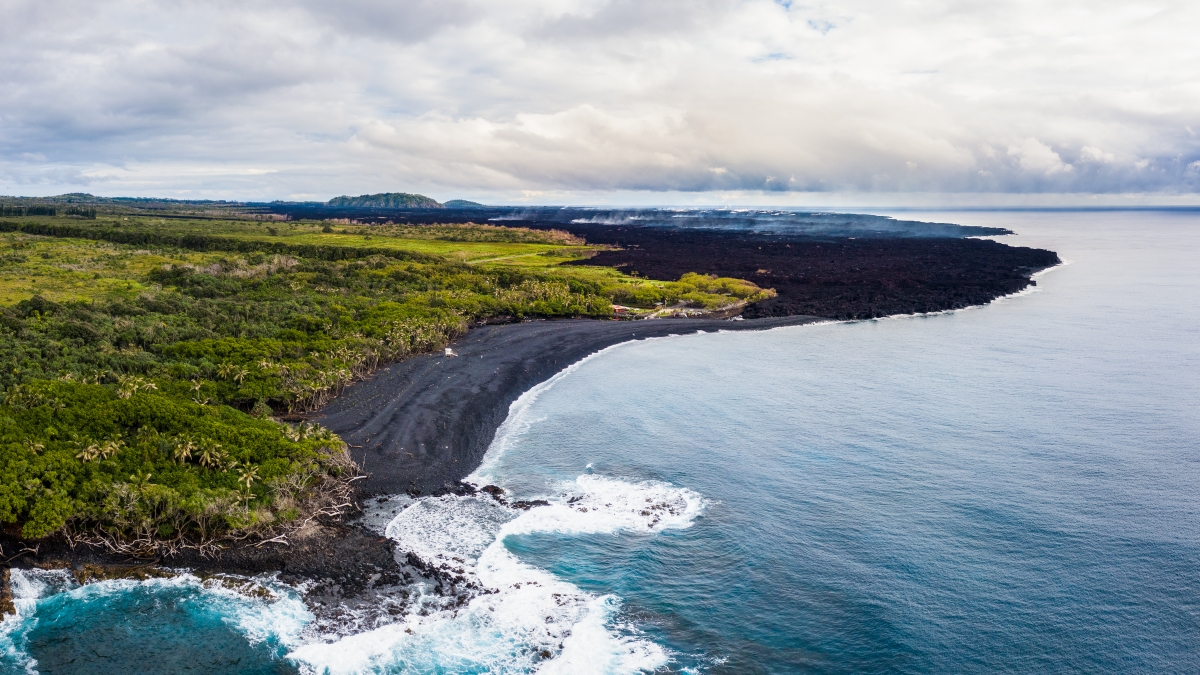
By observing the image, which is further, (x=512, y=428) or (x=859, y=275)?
(x=859, y=275)

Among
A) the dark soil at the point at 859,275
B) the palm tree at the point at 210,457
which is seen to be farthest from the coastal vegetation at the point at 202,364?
the dark soil at the point at 859,275

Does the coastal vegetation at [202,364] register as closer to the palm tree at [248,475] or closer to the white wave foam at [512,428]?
the palm tree at [248,475]

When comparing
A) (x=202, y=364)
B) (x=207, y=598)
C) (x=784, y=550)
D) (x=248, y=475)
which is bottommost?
(x=207, y=598)

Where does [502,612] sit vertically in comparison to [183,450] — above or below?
below

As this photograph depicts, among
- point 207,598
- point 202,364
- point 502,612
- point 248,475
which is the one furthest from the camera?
point 202,364

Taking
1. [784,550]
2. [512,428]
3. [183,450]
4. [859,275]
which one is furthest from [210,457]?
[859,275]

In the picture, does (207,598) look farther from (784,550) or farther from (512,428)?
(784,550)

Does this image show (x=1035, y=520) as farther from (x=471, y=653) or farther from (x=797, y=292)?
(x=797, y=292)

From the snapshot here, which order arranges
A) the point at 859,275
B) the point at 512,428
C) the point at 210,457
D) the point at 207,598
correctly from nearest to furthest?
the point at 207,598 → the point at 210,457 → the point at 512,428 → the point at 859,275
